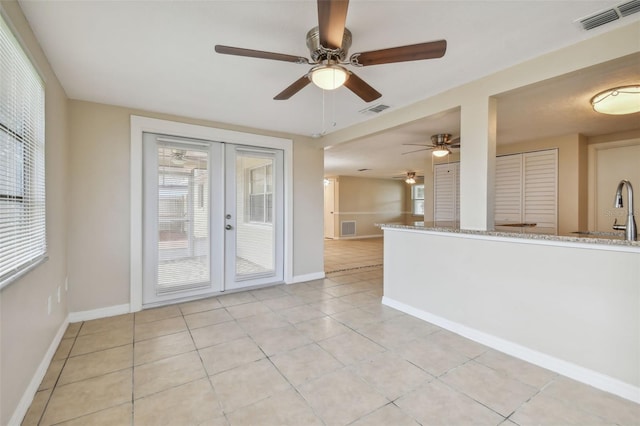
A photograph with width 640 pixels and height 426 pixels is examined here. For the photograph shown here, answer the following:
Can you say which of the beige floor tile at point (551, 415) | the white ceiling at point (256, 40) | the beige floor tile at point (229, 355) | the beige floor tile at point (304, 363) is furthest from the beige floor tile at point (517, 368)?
the white ceiling at point (256, 40)

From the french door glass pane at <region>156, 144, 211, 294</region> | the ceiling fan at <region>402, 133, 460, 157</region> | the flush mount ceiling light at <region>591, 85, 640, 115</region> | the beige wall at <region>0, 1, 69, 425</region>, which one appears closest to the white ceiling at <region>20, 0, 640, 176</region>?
the beige wall at <region>0, 1, 69, 425</region>

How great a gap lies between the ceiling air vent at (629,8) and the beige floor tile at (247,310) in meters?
3.64

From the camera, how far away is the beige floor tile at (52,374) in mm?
1910

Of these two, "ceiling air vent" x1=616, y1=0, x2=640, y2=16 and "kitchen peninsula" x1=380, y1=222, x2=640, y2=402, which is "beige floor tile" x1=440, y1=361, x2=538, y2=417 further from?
"ceiling air vent" x1=616, y1=0, x2=640, y2=16

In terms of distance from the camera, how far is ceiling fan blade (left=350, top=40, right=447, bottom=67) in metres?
1.61

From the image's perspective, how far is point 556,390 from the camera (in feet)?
6.12

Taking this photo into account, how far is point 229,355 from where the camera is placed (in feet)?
7.56

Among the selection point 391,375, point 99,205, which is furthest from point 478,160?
point 99,205

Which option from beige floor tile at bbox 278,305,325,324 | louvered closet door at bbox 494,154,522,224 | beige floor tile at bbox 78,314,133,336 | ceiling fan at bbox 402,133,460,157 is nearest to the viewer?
beige floor tile at bbox 78,314,133,336

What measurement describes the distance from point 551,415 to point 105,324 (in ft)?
12.3

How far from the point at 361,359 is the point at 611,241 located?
6.22 feet

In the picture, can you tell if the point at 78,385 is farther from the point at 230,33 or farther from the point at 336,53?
the point at 336,53

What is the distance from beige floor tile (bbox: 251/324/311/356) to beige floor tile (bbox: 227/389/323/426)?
584mm


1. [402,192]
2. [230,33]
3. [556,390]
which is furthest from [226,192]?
[402,192]
